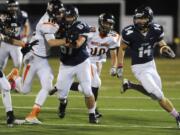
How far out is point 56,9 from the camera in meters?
9.70

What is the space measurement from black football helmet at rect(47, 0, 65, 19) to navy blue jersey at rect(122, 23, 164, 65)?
93cm

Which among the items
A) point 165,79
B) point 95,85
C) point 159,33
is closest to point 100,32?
point 95,85

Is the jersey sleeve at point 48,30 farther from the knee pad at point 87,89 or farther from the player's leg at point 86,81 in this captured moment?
the knee pad at point 87,89

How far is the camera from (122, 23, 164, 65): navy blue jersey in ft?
31.9

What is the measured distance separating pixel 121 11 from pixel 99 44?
51.1 ft

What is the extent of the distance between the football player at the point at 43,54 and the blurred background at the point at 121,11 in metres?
14.6

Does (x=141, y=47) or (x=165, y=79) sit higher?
(x=141, y=47)

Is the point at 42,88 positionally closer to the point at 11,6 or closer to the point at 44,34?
the point at 44,34

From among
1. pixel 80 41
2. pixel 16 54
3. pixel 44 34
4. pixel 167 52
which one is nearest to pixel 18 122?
pixel 44 34

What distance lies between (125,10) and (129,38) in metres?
18.2

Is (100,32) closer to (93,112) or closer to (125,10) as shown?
(93,112)

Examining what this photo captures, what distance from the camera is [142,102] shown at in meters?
12.4

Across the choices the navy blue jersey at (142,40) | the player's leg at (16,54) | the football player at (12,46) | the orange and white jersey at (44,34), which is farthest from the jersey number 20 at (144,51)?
the player's leg at (16,54)

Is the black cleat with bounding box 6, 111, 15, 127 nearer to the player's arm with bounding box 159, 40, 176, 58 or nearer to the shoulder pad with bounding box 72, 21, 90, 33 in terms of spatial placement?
the shoulder pad with bounding box 72, 21, 90, 33
